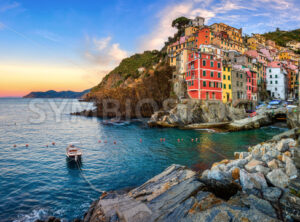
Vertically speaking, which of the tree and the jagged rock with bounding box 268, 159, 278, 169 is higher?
the tree

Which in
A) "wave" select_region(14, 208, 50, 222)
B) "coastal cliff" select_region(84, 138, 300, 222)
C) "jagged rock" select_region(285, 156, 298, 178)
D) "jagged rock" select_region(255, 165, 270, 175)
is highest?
"jagged rock" select_region(285, 156, 298, 178)

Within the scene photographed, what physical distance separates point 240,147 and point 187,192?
19354mm

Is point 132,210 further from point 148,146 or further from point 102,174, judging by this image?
point 148,146

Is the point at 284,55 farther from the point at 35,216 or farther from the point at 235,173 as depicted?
the point at 35,216

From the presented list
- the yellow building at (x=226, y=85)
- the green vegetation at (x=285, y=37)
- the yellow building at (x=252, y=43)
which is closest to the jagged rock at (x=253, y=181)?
the yellow building at (x=226, y=85)

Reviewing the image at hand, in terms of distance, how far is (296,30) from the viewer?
136250 millimetres

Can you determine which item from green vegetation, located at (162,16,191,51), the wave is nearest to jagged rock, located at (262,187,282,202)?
the wave

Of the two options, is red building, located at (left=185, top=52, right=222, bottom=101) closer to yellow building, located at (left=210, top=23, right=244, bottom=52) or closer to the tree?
yellow building, located at (left=210, top=23, right=244, bottom=52)

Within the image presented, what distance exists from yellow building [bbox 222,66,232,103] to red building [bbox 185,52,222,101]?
1.23 meters

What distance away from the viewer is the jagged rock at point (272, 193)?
8.16 meters

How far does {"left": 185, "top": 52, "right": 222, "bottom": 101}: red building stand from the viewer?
139 feet

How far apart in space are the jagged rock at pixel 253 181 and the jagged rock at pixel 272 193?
0.40 metres

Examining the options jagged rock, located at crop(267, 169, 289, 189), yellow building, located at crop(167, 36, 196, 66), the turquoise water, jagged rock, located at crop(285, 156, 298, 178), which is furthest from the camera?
yellow building, located at crop(167, 36, 196, 66)

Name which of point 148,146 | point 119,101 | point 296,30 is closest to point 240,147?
point 148,146
